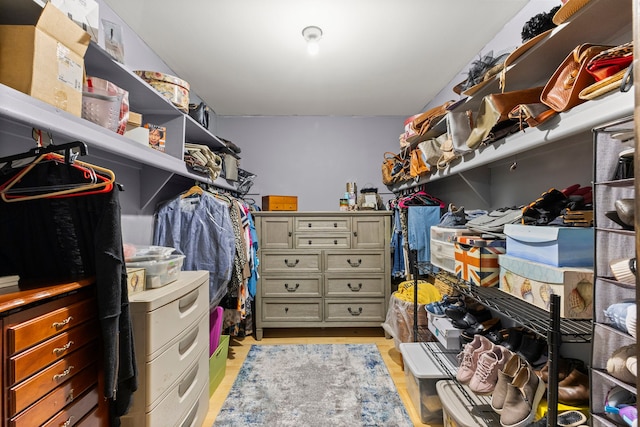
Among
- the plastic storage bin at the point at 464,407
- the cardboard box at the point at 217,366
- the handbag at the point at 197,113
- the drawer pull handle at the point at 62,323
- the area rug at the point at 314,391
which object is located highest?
the handbag at the point at 197,113

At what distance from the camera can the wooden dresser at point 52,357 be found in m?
0.75

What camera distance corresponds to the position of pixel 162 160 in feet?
5.86

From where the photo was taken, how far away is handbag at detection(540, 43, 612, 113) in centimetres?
96

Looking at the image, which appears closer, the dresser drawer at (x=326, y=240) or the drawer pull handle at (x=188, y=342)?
the drawer pull handle at (x=188, y=342)

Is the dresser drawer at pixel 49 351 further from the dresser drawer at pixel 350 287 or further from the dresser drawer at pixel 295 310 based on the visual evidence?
the dresser drawer at pixel 350 287

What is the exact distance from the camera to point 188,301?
153 cm

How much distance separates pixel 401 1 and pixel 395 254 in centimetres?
204

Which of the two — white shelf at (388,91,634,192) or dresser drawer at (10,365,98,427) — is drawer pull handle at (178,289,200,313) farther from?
white shelf at (388,91,634,192)

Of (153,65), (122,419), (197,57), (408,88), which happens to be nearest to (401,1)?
(408,88)

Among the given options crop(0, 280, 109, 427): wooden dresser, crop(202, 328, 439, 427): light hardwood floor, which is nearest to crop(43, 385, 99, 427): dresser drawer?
crop(0, 280, 109, 427): wooden dresser

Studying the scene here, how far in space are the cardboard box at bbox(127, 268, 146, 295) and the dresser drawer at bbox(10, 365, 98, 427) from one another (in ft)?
1.07

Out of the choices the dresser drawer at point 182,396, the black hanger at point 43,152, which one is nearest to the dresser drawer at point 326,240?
the dresser drawer at point 182,396

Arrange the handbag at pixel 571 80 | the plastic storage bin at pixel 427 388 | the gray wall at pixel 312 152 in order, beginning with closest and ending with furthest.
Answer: the handbag at pixel 571 80
the plastic storage bin at pixel 427 388
the gray wall at pixel 312 152

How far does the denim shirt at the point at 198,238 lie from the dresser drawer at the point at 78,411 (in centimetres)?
114
